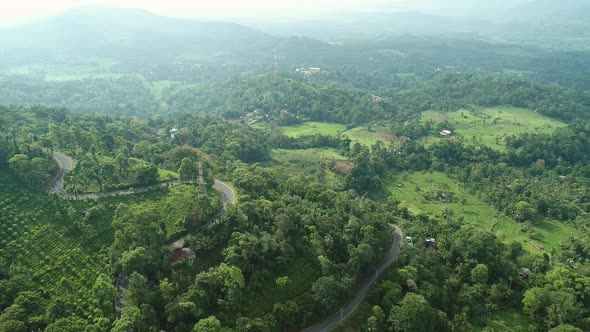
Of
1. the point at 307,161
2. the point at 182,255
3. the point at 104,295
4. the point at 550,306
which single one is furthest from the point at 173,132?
the point at 550,306

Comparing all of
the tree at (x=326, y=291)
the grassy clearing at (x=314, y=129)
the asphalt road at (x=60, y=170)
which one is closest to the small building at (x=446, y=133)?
the grassy clearing at (x=314, y=129)

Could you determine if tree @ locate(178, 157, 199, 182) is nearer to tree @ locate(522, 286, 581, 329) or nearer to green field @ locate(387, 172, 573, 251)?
green field @ locate(387, 172, 573, 251)

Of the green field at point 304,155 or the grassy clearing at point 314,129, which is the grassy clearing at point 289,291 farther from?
the grassy clearing at point 314,129

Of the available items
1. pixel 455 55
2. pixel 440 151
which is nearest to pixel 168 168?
pixel 440 151

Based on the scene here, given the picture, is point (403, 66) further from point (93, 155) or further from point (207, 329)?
point (207, 329)

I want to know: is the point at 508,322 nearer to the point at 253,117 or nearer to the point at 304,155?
the point at 304,155

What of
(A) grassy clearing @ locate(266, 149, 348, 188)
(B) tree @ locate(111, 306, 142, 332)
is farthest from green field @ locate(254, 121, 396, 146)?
(B) tree @ locate(111, 306, 142, 332)
